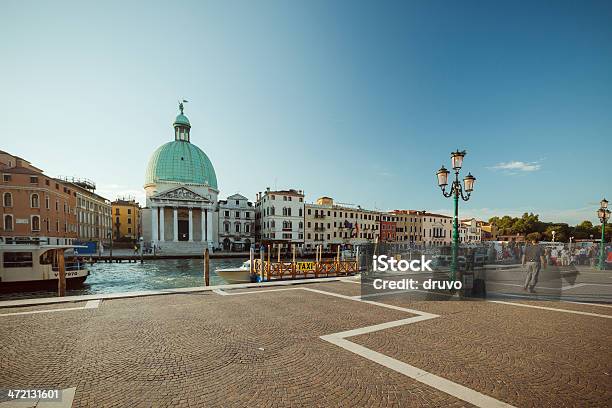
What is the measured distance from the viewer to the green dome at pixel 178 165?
61.2 metres

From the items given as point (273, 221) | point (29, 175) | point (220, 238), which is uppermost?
point (29, 175)

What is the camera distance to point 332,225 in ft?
206

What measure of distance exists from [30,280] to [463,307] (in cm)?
2619

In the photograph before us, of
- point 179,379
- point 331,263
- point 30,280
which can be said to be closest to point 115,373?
point 179,379

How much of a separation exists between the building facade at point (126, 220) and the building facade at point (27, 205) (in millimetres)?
39985

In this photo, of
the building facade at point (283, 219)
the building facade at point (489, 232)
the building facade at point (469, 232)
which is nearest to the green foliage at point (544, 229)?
the building facade at point (489, 232)

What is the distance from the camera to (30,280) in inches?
750

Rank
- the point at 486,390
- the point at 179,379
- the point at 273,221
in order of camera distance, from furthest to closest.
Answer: the point at 273,221 → the point at 179,379 → the point at 486,390

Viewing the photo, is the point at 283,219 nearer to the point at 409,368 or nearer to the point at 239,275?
the point at 239,275

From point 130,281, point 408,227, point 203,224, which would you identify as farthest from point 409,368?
point 408,227

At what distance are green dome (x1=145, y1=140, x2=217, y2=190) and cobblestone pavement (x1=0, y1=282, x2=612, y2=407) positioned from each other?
57.8 metres

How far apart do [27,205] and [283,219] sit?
131ft

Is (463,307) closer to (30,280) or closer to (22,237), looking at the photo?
(30,280)

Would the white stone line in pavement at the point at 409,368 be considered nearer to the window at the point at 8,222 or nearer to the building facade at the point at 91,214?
the window at the point at 8,222
